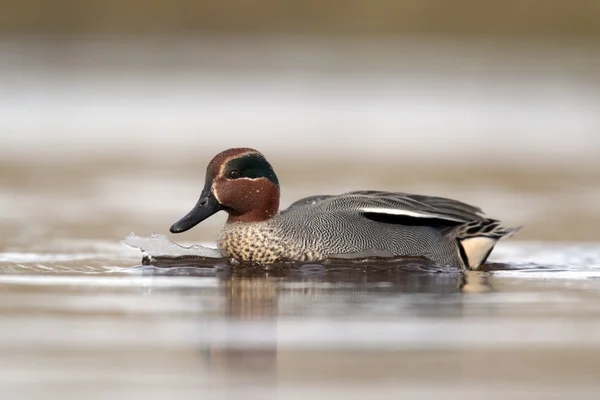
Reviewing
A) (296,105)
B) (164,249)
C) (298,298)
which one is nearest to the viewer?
(298,298)

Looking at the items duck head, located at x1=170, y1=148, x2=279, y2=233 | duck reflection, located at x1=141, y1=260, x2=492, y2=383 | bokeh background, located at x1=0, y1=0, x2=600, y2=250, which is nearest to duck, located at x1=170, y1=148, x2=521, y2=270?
duck head, located at x1=170, y1=148, x2=279, y2=233

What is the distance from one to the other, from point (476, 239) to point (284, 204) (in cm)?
424

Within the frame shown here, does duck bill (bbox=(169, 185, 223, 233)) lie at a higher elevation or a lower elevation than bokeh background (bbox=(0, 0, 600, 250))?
lower

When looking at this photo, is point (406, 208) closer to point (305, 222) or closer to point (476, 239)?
point (476, 239)

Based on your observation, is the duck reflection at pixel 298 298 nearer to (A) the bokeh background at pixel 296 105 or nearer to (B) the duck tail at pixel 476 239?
(B) the duck tail at pixel 476 239

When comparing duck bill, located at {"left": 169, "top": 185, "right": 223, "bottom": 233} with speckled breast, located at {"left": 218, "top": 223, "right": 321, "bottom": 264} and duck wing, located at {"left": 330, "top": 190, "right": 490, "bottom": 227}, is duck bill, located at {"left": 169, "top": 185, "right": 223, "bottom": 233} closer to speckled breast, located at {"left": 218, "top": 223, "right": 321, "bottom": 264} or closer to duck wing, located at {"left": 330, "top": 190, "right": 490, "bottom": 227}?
speckled breast, located at {"left": 218, "top": 223, "right": 321, "bottom": 264}

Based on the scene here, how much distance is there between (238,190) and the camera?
29.7ft

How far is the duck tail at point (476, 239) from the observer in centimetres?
937

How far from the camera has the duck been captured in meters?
8.95

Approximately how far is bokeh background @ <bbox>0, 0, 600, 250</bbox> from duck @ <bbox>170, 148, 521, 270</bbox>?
5.74ft

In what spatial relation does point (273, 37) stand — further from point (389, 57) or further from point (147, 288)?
point (147, 288)

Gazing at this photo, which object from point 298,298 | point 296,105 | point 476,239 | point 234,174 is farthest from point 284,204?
point 296,105

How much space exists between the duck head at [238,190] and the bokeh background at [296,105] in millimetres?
1673

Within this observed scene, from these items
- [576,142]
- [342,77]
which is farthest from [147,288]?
[342,77]
